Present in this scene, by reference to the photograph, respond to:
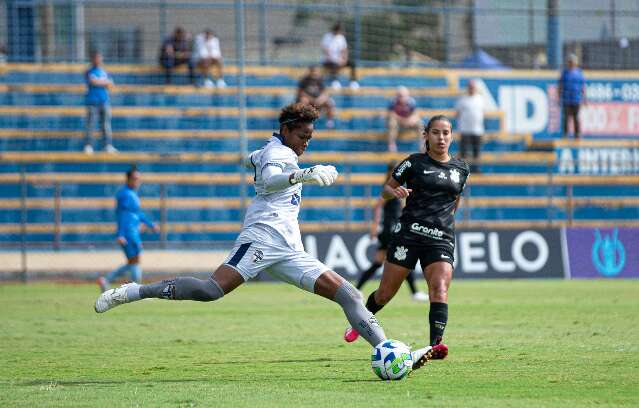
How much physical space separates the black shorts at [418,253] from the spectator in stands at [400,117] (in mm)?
19557

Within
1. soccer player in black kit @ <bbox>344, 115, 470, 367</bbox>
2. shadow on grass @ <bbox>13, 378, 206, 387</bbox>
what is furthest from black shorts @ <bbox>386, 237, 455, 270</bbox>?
shadow on grass @ <bbox>13, 378, 206, 387</bbox>

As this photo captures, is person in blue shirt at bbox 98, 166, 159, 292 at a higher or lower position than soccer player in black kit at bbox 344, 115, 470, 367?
lower

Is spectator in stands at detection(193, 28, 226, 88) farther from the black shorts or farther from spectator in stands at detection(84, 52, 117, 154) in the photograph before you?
the black shorts

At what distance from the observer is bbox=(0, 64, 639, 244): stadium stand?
90.0ft

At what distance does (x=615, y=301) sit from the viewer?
20.1 meters

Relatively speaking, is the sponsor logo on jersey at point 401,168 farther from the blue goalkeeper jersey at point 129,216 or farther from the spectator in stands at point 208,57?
the spectator in stands at point 208,57

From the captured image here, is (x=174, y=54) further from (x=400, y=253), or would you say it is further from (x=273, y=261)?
(x=273, y=261)

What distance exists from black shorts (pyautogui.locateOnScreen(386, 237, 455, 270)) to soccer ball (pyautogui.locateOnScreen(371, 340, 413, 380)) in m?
1.72

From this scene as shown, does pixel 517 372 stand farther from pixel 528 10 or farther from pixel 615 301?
pixel 528 10

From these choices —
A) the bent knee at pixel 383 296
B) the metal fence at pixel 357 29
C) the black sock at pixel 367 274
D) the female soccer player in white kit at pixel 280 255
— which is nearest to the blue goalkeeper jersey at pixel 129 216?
the black sock at pixel 367 274

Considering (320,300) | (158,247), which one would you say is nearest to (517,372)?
(320,300)

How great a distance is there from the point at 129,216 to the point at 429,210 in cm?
1118

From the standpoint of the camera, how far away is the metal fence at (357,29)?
3250 cm

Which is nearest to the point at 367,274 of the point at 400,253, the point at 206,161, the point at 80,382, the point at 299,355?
the point at 206,161
